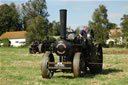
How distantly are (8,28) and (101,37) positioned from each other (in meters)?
34.6

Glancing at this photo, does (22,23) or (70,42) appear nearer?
(70,42)

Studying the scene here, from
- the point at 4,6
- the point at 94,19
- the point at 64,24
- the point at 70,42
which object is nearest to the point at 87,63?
the point at 70,42

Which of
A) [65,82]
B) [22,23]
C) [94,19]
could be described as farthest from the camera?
[22,23]

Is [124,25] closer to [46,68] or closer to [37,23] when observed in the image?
[37,23]

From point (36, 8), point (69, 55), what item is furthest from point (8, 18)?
point (69, 55)

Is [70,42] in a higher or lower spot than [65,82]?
higher

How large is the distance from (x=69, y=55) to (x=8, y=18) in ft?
253

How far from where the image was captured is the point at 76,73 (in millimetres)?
9445

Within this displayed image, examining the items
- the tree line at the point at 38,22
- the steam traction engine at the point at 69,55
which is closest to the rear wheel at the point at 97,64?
the steam traction engine at the point at 69,55

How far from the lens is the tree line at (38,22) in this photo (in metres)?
62.6

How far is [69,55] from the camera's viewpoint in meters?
9.91

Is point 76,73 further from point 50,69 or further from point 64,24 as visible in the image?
point 64,24

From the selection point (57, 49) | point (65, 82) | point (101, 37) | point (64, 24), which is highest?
→ point (64, 24)

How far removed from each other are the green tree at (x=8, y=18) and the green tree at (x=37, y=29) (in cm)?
2232
